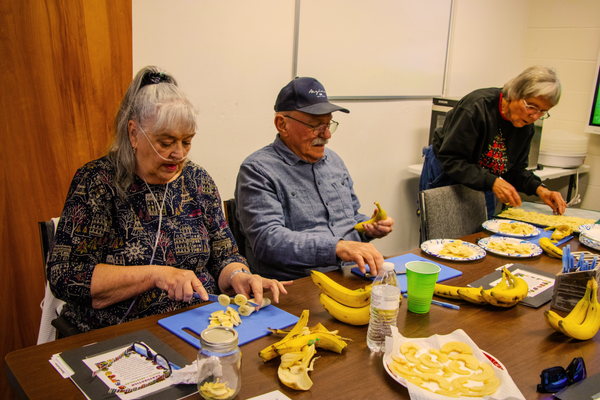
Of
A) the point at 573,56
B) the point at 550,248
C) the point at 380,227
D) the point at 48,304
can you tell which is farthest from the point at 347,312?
the point at 573,56

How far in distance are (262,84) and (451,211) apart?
134 centimetres

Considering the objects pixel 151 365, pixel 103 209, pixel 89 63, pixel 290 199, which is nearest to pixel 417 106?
pixel 290 199

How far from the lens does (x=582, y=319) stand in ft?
4.49

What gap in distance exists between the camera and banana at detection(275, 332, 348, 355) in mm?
1115

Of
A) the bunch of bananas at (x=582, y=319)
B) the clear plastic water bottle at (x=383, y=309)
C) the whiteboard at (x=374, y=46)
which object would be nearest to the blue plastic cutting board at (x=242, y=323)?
the clear plastic water bottle at (x=383, y=309)

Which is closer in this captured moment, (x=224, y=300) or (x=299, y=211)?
(x=224, y=300)

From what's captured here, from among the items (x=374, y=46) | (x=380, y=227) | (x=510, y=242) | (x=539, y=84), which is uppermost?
(x=374, y=46)

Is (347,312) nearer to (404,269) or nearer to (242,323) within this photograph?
(242,323)

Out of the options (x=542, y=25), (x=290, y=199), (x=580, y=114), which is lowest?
(x=290, y=199)

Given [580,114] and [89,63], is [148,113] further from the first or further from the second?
[580,114]

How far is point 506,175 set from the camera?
3000 millimetres

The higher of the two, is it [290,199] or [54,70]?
[54,70]

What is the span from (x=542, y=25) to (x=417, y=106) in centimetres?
175

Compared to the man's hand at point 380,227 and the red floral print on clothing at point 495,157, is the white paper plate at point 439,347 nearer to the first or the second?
the man's hand at point 380,227
